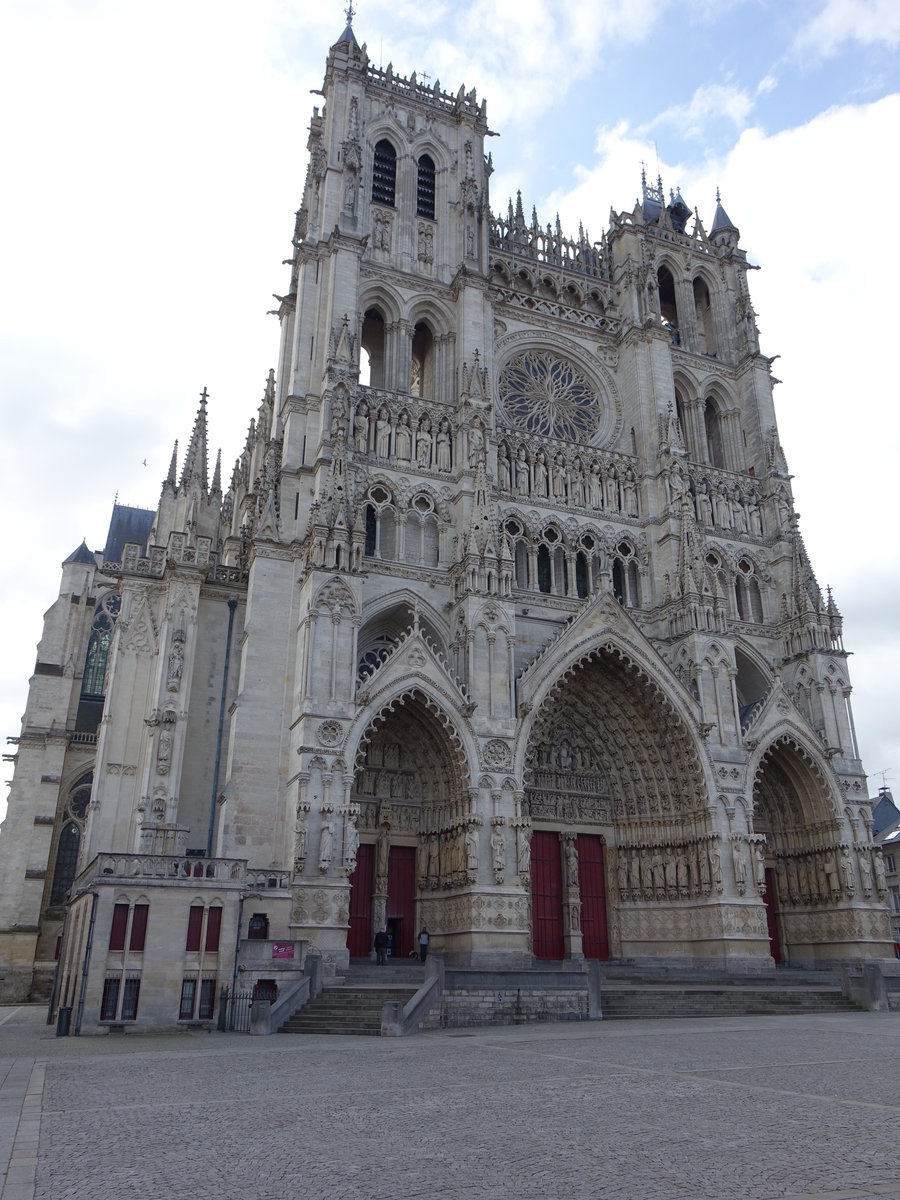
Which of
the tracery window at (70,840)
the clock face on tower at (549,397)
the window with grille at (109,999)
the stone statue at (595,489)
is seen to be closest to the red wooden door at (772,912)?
the stone statue at (595,489)

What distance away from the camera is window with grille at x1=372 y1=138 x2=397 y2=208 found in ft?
116

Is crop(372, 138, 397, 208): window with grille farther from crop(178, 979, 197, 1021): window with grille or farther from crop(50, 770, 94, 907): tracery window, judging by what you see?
crop(178, 979, 197, 1021): window with grille

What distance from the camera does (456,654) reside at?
27375 millimetres

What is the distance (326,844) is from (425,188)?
84.9 ft

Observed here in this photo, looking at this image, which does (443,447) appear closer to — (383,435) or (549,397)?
(383,435)

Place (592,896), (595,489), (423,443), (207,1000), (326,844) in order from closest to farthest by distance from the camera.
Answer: (207,1000) < (326,844) < (592,896) < (423,443) < (595,489)

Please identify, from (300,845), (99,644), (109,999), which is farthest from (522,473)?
(99,644)

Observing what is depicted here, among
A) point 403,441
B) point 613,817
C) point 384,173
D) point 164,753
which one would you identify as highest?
point 384,173

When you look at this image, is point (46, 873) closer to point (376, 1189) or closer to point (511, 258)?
→ point (511, 258)

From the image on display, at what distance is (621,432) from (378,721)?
16276mm

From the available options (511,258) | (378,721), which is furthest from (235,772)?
(511,258)

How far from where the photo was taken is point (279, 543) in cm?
2761

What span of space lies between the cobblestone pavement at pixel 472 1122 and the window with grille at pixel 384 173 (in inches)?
1204

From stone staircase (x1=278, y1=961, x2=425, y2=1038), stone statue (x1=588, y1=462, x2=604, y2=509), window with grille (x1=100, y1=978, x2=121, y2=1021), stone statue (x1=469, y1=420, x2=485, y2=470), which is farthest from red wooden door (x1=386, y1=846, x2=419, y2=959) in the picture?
stone statue (x1=588, y1=462, x2=604, y2=509)
